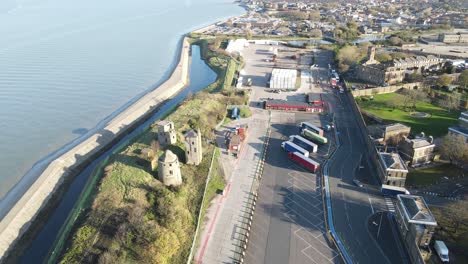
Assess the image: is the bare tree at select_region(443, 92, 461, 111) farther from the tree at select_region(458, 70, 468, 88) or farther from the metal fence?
the metal fence

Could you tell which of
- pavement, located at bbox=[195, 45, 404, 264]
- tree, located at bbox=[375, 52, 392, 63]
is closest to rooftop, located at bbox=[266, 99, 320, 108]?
pavement, located at bbox=[195, 45, 404, 264]

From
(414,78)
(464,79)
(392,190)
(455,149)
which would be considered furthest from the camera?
(414,78)

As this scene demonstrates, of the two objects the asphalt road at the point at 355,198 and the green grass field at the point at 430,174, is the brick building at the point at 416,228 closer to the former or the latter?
the asphalt road at the point at 355,198

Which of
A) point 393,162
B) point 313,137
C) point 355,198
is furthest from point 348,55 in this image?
point 355,198

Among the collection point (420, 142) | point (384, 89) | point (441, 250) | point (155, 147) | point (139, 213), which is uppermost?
point (384, 89)

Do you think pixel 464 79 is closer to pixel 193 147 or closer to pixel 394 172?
pixel 394 172

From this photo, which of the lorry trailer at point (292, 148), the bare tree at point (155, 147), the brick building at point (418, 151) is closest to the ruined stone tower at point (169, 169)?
the bare tree at point (155, 147)

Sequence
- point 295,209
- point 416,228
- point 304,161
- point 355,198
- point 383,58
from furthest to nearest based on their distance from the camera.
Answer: point 383,58
point 304,161
point 355,198
point 295,209
point 416,228
